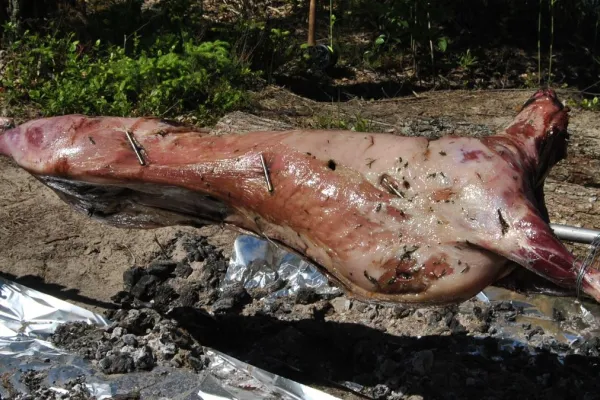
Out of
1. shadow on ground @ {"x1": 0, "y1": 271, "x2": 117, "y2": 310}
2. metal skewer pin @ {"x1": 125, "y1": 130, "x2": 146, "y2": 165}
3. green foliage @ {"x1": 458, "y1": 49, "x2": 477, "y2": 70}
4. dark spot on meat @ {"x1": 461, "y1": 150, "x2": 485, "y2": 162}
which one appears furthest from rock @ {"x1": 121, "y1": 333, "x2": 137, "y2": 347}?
green foliage @ {"x1": 458, "y1": 49, "x2": 477, "y2": 70}

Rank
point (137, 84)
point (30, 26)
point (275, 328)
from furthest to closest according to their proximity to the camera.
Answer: point (30, 26) < point (137, 84) < point (275, 328)

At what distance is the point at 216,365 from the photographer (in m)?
4.41

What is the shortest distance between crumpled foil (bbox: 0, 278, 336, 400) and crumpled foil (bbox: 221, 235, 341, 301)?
77cm

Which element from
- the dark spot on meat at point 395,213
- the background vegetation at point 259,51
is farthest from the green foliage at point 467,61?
the dark spot on meat at point 395,213

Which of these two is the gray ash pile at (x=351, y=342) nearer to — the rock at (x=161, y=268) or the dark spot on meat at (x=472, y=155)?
the rock at (x=161, y=268)

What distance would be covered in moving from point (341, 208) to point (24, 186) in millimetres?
3706

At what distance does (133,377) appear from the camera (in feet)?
14.0

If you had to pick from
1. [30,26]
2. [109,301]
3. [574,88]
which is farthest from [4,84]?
[574,88]

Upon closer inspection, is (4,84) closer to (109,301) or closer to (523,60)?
(109,301)

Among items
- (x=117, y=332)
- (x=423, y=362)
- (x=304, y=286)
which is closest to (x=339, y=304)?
(x=304, y=286)

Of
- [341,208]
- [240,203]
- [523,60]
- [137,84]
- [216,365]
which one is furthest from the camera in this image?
[523,60]

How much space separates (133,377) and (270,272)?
1256 millimetres

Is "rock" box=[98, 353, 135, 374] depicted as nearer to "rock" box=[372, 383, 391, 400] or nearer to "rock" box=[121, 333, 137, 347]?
"rock" box=[121, 333, 137, 347]

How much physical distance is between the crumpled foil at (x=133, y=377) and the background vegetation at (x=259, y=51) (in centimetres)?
300
